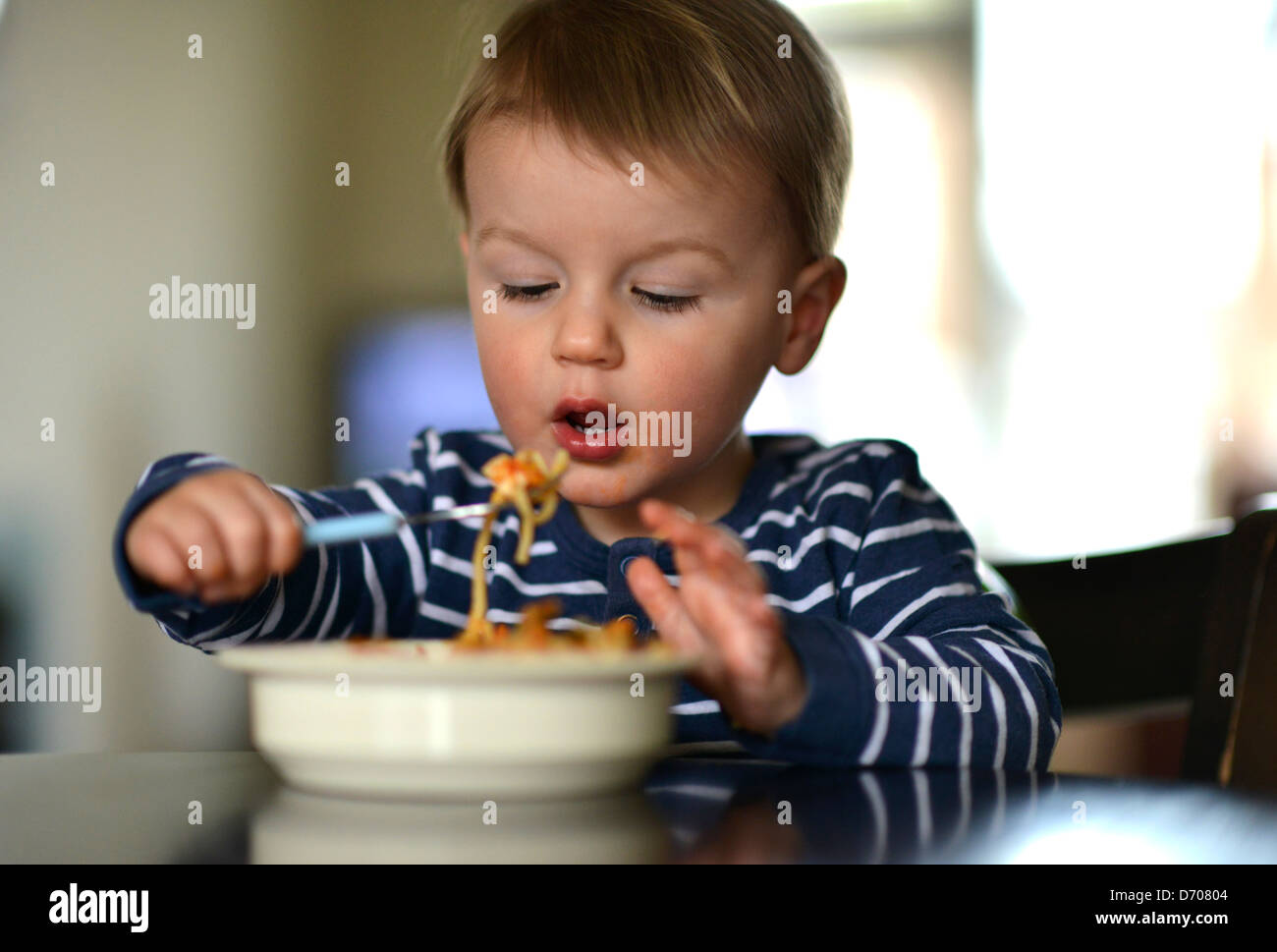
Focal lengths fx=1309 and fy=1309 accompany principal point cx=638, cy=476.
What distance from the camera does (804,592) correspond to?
1166 millimetres

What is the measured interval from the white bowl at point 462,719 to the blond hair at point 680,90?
0.59 meters

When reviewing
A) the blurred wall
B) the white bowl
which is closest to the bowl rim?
the white bowl

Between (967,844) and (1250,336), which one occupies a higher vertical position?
(1250,336)

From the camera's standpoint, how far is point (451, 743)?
581 mm

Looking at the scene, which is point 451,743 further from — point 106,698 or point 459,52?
point 106,698

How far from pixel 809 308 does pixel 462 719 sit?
819 mm

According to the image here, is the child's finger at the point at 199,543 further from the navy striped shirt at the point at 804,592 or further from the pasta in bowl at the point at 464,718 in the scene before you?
the pasta in bowl at the point at 464,718

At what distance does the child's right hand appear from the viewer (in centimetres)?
77

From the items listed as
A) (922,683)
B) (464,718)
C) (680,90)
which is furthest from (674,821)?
(680,90)

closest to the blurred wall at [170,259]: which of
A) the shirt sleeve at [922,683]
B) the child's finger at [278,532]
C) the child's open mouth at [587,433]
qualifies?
the child's open mouth at [587,433]

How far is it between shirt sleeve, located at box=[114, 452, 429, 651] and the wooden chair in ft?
2.11
